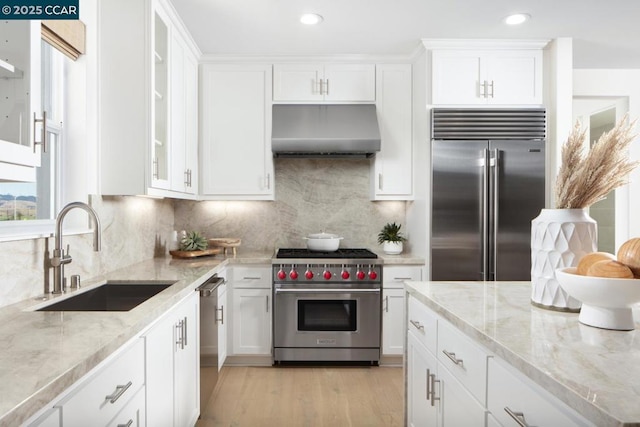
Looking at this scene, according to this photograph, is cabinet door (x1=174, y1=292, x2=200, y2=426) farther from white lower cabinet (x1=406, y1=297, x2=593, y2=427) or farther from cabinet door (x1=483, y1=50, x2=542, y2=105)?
cabinet door (x1=483, y1=50, x2=542, y2=105)

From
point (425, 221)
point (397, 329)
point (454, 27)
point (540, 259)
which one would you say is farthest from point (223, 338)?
point (454, 27)

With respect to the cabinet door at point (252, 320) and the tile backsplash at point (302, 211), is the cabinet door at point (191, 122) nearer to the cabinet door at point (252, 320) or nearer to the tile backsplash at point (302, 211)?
the tile backsplash at point (302, 211)

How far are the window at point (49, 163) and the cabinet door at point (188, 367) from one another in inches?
32.5

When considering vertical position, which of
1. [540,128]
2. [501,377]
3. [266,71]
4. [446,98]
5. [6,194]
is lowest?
[501,377]

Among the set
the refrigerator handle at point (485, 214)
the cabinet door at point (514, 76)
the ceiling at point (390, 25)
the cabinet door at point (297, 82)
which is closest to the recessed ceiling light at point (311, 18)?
the ceiling at point (390, 25)

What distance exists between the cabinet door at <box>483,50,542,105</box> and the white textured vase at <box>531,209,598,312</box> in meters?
2.23

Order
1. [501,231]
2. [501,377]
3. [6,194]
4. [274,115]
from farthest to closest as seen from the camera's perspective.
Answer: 1. [274,115]
2. [501,231]
3. [6,194]
4. [501,377]

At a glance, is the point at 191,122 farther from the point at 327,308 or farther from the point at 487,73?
the point at 487,73

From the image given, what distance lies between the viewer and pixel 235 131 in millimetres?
3758

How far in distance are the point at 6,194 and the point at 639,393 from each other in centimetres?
231

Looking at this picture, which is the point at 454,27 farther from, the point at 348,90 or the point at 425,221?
the point at 425,221

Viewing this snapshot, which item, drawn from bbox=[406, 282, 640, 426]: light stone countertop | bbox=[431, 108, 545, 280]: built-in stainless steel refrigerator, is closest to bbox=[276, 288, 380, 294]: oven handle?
bbox=[431, 108, 545, 280]: built-in stainless steel refrigerator

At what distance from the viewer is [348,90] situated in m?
3.79

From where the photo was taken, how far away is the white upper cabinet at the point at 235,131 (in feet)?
12.3
